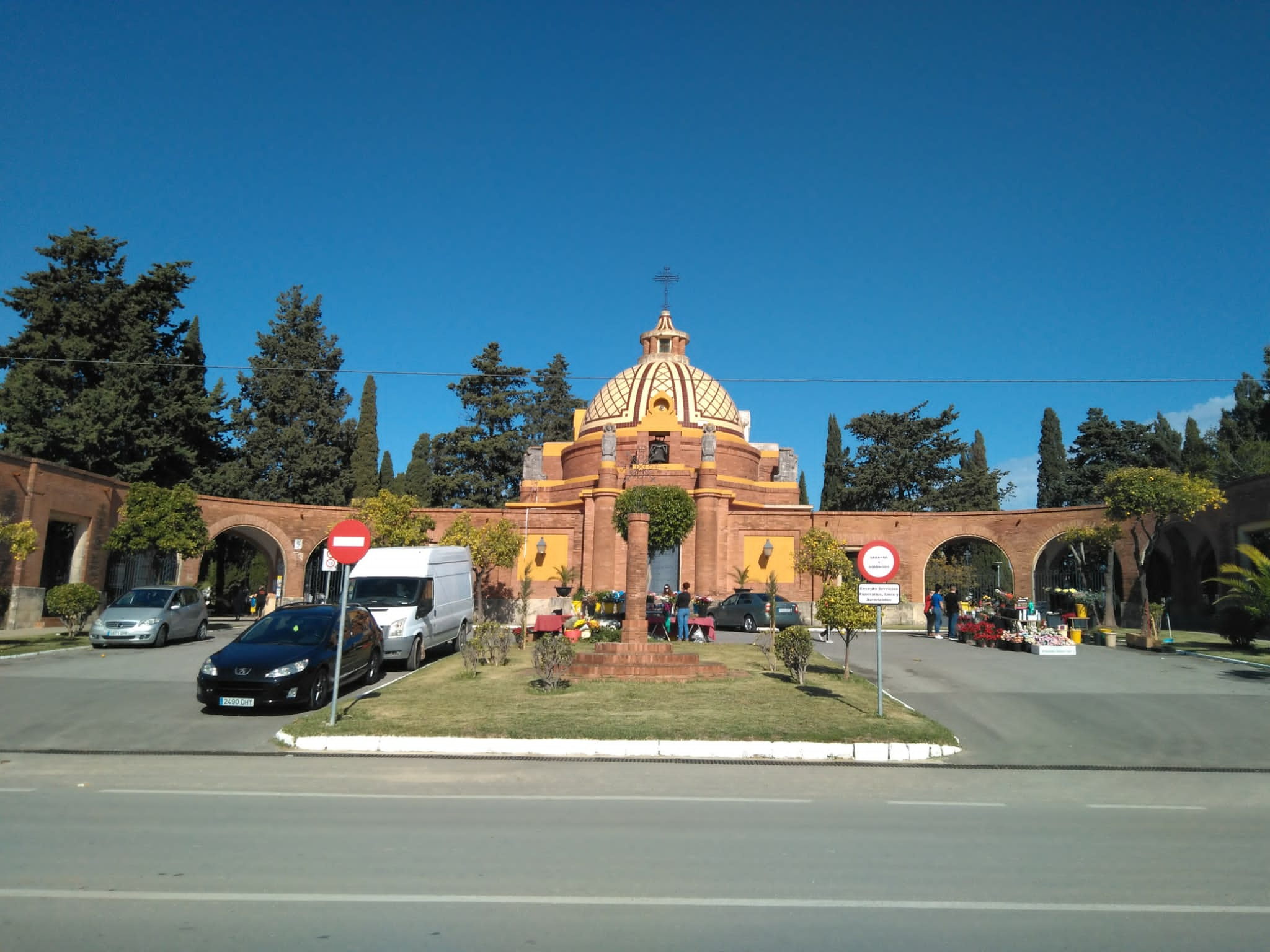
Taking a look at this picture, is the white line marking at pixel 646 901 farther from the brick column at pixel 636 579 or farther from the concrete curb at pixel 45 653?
the concrete curb at pixel 45 653

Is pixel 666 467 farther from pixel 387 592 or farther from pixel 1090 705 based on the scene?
pixel 1090 705

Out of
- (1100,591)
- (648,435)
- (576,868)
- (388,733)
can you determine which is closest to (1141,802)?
(576,868)

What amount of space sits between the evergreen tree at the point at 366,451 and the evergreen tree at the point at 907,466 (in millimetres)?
29483

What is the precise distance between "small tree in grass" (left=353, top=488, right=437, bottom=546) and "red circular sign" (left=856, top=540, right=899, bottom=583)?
21.2 meters

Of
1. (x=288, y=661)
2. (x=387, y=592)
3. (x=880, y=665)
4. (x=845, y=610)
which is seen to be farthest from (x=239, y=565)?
(x=880, y=665)

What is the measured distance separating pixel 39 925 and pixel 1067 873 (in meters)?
5.98

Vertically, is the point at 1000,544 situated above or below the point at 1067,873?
above

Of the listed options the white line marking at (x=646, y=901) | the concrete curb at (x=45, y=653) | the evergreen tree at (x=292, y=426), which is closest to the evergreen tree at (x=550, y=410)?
the evergreen tree at (x=292, y=426)

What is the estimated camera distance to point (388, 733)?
10.4 meters

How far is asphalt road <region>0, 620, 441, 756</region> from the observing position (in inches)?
405

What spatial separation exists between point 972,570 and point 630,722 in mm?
38349

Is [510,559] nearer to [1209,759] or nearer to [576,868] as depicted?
[1209,759]

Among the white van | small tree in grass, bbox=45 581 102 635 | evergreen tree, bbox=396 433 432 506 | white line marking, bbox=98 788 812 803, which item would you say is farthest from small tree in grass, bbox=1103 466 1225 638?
evergreen tree, bbox=396 433 432 506

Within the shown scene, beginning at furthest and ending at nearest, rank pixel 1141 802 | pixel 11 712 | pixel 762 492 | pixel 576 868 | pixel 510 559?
pixel 762 492, pixel 510 559, pixel 11 712, pixel 1141 802, pixel 576 868
